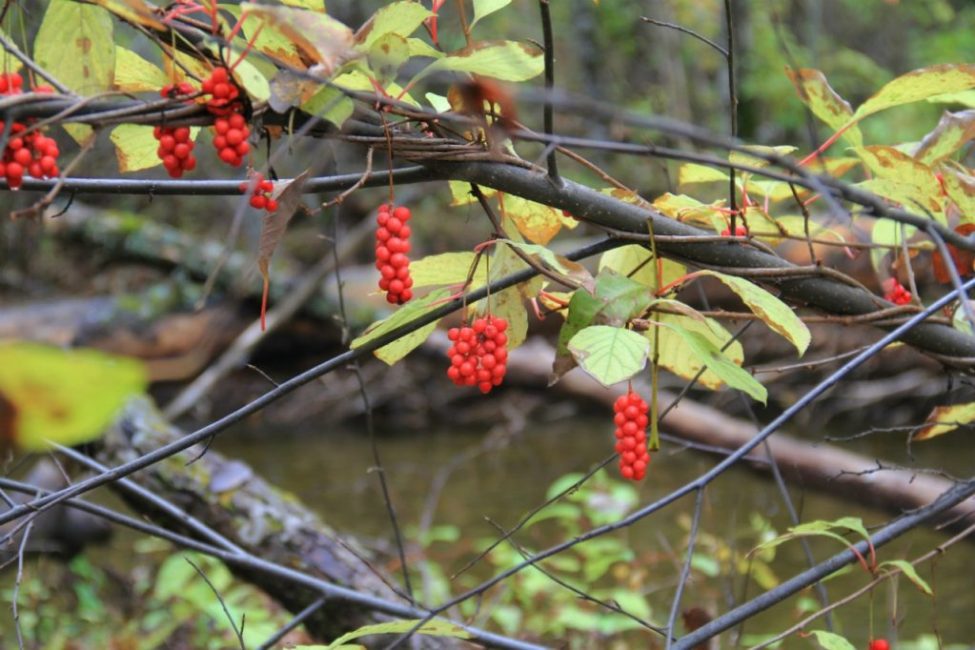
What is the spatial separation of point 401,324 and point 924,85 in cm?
47

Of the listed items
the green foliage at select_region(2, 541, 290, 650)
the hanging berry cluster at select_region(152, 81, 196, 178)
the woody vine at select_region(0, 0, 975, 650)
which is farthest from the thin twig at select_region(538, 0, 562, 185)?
the green foliage at select_region(2, 541, 290, 650)

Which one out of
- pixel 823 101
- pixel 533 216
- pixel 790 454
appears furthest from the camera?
pixel 790 454

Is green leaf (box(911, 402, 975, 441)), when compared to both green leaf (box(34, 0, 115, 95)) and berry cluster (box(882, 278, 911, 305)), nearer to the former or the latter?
berry cluster (box(882, 278, 911, 305))

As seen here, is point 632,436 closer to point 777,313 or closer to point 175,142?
point 777,313

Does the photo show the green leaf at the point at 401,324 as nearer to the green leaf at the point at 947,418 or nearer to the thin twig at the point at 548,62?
the thin twig at the point at 548,62

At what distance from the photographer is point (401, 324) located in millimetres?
810

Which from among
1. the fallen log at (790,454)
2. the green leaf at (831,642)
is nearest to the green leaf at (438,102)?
the green leaf at (831,642)

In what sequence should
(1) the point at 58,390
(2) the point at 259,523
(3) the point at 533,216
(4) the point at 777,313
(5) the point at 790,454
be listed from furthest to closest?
(5) the point at 790,454, (2) the point at 259,523, (3) the point at 533,216, (4) the point at 777,313, (1) the point at 58,390

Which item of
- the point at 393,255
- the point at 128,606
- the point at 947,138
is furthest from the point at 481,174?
the point at 128,606

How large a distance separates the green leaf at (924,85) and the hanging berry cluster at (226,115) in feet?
1.59

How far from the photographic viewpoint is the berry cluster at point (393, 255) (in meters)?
0.75

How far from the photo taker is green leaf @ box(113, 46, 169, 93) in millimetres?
731

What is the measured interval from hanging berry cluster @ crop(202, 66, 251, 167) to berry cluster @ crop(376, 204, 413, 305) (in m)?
0.13

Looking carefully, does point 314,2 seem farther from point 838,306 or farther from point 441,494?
point 441,494
